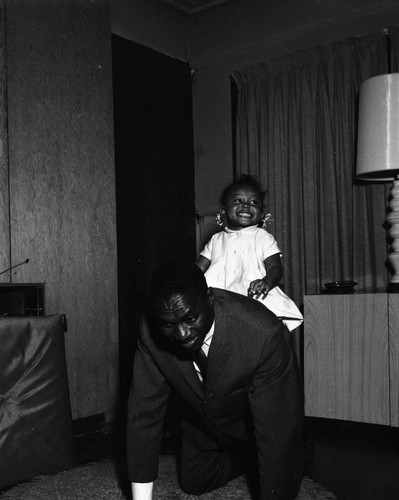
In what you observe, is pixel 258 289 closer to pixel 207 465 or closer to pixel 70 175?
pixel 207 465

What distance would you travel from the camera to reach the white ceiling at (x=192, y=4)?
4.55m

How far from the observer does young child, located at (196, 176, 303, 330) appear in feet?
8.94

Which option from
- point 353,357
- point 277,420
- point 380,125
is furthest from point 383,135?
point 277,420

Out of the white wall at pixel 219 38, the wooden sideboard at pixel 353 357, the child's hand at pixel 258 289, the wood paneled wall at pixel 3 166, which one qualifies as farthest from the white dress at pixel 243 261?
the white wall at pixel 219 38

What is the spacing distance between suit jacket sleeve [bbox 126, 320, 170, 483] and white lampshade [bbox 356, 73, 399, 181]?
182 cm

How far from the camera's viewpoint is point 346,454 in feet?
9.24

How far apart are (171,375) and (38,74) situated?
2052 millimetres

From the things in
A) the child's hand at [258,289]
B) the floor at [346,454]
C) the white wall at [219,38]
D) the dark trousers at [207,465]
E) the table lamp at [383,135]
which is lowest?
the floor at [346,454]

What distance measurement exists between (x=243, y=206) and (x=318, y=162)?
1273 mm

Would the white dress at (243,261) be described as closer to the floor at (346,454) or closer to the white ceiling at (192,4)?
the floor at (346,454)

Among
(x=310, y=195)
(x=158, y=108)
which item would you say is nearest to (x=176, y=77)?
(x=158, y=108)

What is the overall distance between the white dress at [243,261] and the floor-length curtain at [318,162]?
1.09 meters

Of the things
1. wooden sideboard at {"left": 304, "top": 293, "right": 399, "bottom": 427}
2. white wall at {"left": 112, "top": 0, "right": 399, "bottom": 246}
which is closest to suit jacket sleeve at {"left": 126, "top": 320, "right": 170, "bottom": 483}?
wooden sideboard at {"left": 304, "top": 293, "right": 399, "bottom": 427}

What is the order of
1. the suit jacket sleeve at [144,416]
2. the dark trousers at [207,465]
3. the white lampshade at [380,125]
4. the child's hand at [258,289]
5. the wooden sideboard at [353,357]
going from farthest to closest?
the white lampshade at [380,125], the wooden sideboard at [353,357], the child's hand at [258,289], the dark trousers at [207,465], the suit jacket sleeve at [144,416]
